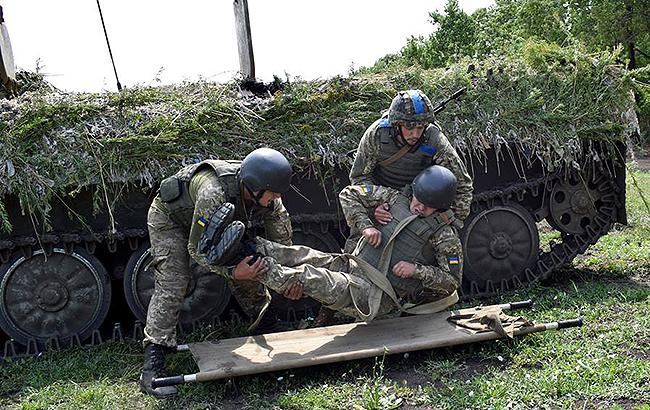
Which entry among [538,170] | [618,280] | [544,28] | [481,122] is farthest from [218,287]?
[544,28]

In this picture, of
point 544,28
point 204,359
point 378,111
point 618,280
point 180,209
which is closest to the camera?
point 204,359

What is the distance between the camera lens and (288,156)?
7406 millimetres

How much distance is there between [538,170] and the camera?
8570 millimetres

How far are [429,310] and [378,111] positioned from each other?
235cm

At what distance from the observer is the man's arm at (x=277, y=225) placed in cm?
643

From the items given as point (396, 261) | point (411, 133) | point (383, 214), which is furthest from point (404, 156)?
point (396, 261)

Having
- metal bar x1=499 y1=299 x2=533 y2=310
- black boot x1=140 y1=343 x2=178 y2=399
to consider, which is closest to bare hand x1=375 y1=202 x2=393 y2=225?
metal bar x1=499 y1=299 x2=533 y2=310

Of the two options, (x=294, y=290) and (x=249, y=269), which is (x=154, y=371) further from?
(x=294, y=290)

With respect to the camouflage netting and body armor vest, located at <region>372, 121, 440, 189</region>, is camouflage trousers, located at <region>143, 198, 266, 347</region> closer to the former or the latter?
the camouflage netting

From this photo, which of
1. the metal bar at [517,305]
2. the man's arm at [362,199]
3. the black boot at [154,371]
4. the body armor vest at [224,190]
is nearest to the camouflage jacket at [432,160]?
the man's arm at [362,199]

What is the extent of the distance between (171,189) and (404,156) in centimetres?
A: 215

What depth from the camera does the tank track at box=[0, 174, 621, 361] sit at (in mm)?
6988

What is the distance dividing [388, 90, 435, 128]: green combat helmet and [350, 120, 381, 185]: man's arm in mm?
405

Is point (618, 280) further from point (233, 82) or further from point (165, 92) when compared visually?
point (165, 92)
